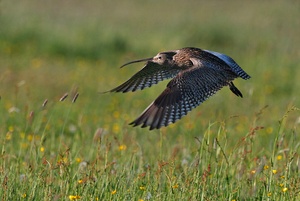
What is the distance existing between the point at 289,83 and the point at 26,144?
6.63 metres

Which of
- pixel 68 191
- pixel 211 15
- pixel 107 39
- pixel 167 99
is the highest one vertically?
pixel 211 15

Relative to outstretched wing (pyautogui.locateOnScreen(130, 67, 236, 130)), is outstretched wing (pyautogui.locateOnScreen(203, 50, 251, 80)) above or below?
above

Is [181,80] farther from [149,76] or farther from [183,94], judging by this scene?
[149,76]

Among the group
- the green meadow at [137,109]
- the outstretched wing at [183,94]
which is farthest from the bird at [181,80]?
the green meadow at [137,109]

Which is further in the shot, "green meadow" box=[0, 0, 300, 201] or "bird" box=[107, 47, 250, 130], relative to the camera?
"bird" box=[107, 47, 250, 130]

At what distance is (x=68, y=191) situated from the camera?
508 centimetres

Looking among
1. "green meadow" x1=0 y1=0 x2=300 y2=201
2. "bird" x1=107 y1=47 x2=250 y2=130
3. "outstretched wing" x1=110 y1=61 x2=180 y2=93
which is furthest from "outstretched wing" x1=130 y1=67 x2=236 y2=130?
"outstretched wing" x1=110 y1=61 x2=180 y2=93

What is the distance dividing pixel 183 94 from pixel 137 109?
3.89m

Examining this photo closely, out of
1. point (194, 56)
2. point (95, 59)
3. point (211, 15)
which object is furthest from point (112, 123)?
point (211, 15)

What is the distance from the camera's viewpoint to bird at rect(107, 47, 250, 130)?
594cm

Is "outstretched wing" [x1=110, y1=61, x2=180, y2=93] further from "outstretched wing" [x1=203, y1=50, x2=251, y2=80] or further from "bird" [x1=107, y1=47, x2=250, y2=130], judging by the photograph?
"outstretched wing" [x1=203, y1=50, x2=251, y2=80]

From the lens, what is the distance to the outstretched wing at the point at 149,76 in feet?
22.7

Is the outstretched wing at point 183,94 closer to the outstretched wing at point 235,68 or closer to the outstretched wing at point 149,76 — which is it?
the outstretched wing at point 235,68

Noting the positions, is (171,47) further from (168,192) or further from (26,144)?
(168,192)
